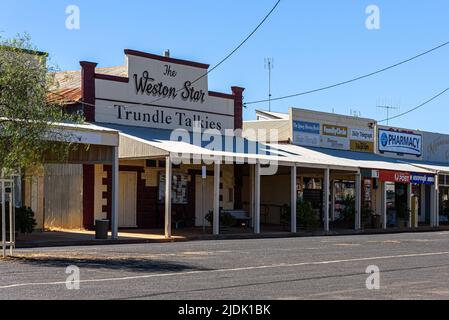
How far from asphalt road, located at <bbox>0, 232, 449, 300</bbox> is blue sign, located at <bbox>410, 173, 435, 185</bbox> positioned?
16.6 meters

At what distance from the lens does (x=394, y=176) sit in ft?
116

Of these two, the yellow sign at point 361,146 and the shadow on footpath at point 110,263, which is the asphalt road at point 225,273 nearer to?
the shadow on footpath at point 110,263

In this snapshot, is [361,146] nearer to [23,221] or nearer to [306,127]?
[306,127]

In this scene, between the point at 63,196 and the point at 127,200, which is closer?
the point at 63,196

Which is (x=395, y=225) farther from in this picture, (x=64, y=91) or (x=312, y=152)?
(x=64, y=91)

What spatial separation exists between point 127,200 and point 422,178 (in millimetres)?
16386

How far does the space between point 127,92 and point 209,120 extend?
4.65m

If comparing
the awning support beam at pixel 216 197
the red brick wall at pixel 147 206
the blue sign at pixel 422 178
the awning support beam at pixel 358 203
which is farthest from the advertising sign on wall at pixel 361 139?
the awning support beam at pixel 216 197

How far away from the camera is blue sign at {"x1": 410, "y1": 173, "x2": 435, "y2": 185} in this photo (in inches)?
1447

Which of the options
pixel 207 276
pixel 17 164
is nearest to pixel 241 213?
pixel 17 164

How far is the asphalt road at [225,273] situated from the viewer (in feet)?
35.2

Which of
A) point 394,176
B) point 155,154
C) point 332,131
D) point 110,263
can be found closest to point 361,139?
point 332,131

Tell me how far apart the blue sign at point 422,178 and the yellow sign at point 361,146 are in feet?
14.2

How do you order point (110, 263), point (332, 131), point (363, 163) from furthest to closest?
point (332, 131)
point (363, 163)
point (110, 263)
